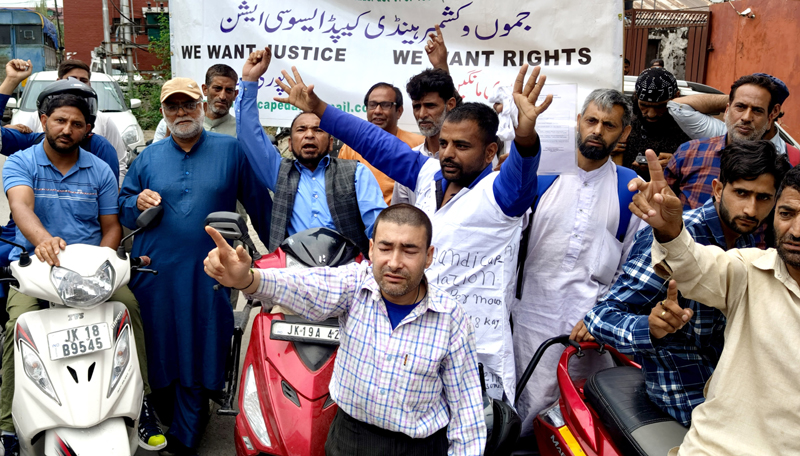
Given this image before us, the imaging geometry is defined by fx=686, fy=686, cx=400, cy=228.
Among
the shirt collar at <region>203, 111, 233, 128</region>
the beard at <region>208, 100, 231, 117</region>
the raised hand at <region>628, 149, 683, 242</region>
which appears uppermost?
the beard at <region>208, 100, 231, 117</region>

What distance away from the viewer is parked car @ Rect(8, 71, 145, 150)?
9547 mm

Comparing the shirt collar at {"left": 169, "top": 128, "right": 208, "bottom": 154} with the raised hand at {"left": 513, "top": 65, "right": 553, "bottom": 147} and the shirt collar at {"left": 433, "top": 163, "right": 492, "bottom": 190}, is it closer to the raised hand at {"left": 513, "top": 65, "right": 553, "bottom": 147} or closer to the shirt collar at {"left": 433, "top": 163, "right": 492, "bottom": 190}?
the shirt collar at {"left": 433, "top": 163, "right": 492, "bottom": 190}

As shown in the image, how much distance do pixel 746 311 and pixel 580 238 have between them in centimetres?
125

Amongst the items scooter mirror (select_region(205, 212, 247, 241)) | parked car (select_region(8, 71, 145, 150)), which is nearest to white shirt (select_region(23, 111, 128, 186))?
scooter mirror (select_region(205, 212, 247, 241))

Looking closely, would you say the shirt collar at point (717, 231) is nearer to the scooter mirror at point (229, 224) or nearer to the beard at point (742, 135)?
the beard at point (742, 135)

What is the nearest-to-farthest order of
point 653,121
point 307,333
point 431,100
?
point 307,333
point 431,100
point 653,121

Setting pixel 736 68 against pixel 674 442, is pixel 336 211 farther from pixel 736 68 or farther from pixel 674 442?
pixel 736 68

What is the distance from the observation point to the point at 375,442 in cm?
243

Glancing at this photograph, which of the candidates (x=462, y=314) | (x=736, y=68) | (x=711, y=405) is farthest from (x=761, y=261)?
(x=736, y=68)

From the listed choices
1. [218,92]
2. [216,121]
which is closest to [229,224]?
[218,92]

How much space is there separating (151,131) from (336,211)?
13.9m

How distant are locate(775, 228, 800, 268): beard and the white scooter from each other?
8.31ft

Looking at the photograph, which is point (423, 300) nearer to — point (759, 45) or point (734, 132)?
point (734, 132)

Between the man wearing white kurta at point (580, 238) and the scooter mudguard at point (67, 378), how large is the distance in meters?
1.98
